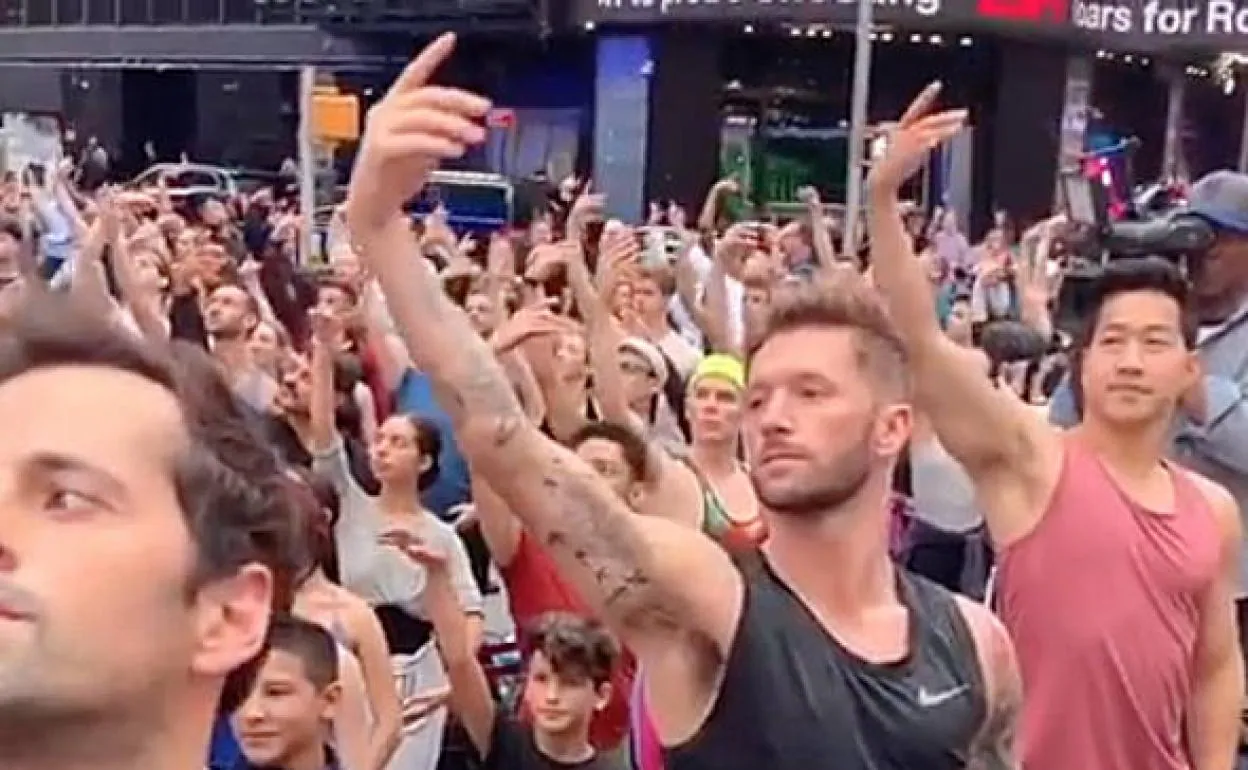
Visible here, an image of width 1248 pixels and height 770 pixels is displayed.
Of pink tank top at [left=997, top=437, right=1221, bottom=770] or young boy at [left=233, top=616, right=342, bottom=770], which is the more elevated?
pink tank top at [left=997, top=437, right=1221, bottom=770]

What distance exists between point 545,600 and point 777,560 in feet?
7.73

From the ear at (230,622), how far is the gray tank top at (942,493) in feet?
15.7

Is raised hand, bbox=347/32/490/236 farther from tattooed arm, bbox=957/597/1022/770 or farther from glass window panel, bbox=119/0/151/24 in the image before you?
glass window panel, bbox=119/0/151/24

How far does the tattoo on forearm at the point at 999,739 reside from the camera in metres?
3.44

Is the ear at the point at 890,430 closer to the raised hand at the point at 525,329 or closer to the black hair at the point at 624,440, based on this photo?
the raised hand at the point at 525,329

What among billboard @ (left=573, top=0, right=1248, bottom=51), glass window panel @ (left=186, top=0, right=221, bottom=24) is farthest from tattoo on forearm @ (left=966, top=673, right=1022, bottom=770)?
glass window panel @ (left=186, top=0, right=221, bottom=24)

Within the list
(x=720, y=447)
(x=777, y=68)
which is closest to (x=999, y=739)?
(x=720, y=447)

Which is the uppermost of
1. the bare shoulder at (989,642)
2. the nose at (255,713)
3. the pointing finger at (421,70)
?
the pointing finger at (421,70)

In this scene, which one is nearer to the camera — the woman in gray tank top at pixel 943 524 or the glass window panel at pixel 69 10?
the woman in gray tank top at pixel 943 524

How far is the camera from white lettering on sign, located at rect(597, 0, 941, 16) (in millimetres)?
29484

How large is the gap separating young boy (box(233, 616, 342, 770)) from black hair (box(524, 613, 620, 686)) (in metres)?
0.82

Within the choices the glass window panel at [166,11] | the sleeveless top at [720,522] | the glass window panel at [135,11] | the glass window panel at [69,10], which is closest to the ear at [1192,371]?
the sleeveless top at [720,522]

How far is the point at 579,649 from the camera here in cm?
520

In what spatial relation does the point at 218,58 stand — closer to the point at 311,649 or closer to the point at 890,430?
the point at 311,649
